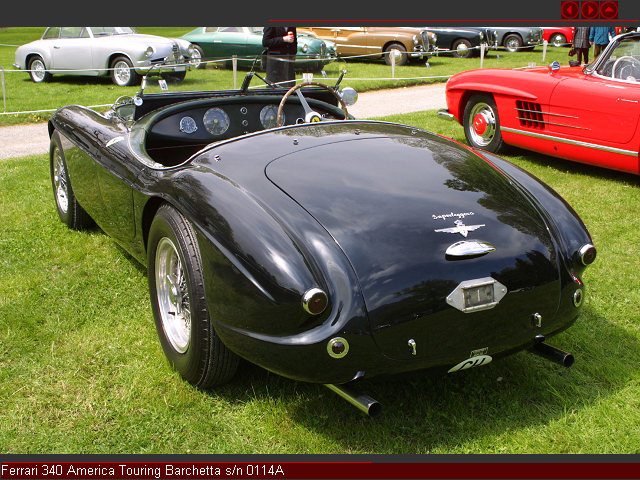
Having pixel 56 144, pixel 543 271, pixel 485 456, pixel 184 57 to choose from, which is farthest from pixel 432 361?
pixel 56 144

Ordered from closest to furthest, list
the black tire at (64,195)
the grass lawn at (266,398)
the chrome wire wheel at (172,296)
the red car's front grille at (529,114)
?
the grass lawn at (266,398)
the chrome wire wheel at (172,296)
the black tire at (64,195)
the red car's front grille at (529,114)

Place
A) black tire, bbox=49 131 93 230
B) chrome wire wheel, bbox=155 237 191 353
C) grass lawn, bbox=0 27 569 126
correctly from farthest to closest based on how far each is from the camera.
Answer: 1. grass lawn, bbox=0 27 569 126
2. black tire, bbox=49 131 93 230
3. chrome wire wheel, bbox=155 237 191 353

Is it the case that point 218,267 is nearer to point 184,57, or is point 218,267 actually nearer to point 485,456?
point 485,456

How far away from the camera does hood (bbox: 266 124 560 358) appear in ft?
8.51

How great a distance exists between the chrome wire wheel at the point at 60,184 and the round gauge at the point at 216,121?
1.40m

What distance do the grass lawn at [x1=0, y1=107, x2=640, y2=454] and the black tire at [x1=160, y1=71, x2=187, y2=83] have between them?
151cm

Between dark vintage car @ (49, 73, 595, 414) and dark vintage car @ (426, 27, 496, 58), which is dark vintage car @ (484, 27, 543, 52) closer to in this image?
dark vintage car @ (426, 27, 496, 58)

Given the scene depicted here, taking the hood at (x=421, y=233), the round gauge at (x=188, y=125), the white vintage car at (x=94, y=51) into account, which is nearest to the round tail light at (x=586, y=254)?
the hood at (x=421, y=233)

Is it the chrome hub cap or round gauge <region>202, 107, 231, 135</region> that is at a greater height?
the chrome hub cap

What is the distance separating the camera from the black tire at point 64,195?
16.6ft

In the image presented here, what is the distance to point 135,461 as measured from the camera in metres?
2.65

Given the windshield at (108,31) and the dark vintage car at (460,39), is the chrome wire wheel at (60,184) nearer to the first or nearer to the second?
the windshield at (108,31)
